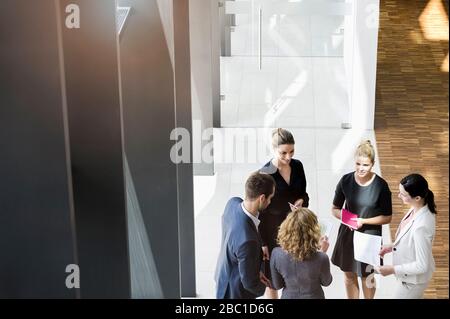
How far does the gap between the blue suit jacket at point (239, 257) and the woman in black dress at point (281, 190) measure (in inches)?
3.6

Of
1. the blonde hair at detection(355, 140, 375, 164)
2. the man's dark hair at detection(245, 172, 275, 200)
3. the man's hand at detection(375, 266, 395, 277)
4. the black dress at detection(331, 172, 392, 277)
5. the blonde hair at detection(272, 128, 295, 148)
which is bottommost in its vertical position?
the man's hand at detection(375, 266, 395, 277)

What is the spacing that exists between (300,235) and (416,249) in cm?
82

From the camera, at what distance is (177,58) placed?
7109 millimetres

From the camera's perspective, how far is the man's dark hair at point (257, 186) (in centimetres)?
570

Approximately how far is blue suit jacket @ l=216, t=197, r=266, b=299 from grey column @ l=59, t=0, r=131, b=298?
4.00ft

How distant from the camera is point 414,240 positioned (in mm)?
5551

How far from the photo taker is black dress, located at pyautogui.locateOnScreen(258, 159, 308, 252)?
5.77 metres

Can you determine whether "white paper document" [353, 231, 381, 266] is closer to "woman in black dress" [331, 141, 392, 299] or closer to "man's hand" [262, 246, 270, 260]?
"woman in black dress" [331, 141, 392, 299]

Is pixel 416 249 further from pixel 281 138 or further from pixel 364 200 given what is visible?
pixel 281 138

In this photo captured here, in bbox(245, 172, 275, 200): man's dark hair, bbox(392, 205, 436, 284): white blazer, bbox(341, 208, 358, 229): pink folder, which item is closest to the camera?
bbox(392, 205, 436, 284): white blazer

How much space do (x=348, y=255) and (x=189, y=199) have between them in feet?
4.58

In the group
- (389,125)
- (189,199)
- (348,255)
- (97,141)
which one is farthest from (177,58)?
(389,125)

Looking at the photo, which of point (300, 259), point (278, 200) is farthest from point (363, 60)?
point (300, 259)

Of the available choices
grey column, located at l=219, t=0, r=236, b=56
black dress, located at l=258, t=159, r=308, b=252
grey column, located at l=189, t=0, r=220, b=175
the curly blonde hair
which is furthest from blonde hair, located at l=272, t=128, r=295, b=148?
grey column, located at l=219, t=0, r=236, b=56
